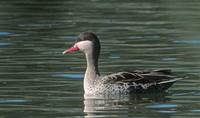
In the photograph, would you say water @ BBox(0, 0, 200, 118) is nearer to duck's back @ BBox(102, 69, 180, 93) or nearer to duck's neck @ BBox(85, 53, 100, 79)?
duck's back @ BBox(102, 69, 180, 93)

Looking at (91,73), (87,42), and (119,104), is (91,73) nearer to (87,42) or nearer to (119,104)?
(87,42)

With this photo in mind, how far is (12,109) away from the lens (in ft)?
52.2

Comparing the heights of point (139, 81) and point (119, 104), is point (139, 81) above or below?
above

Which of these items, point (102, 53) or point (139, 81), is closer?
point (139, 81)

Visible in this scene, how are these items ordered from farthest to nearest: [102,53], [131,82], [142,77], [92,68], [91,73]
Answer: [102,53], [92,68], [91,73], [131,82], [142,77]

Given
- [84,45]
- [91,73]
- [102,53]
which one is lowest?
[91,73]

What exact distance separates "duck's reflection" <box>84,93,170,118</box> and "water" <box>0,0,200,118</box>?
0.05 ft

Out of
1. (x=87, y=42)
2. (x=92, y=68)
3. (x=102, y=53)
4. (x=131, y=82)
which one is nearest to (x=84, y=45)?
(x=87, y=42)

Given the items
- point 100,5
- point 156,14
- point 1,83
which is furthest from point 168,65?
point 100,5

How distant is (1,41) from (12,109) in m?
7.66

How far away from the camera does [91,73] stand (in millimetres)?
18094

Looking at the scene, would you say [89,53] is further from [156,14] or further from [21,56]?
[156,14]

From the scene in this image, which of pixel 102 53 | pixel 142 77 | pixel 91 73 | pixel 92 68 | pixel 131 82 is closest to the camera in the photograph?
pixel 142 77

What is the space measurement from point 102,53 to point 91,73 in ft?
12.0
